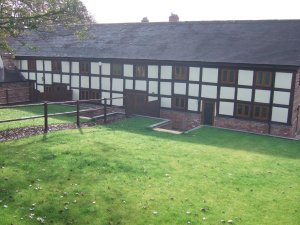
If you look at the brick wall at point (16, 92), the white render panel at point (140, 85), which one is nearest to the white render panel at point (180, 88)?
the white render panel at point (140, 85)

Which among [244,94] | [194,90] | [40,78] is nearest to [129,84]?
[194,90]

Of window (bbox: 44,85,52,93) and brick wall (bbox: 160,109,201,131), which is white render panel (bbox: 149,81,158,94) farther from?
window (bbox: 44,85,52,93)

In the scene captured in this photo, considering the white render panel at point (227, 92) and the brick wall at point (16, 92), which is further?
the brick wall at point (16, 92)

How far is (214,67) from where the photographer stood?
22.8 meters

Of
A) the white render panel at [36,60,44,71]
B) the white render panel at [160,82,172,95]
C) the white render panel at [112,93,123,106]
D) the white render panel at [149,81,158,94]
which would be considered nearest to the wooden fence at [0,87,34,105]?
the white render panel at [36,60,44,71]

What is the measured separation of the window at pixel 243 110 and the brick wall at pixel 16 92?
1895 cm

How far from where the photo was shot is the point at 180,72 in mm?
24406

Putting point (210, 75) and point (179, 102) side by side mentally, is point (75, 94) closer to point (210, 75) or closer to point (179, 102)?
point (179, 102)

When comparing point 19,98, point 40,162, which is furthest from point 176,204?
point 19,98

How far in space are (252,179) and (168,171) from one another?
10.2ft

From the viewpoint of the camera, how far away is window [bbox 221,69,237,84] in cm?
2229

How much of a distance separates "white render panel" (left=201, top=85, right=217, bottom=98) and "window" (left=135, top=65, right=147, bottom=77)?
16.7 ft

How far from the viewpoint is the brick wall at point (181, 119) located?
955 inches

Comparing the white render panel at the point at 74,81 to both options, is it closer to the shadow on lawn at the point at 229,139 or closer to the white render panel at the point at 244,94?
the shadow on lawn at the point at 229,139
